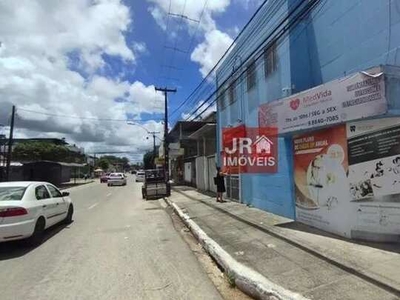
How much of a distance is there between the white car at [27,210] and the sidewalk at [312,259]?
425cm

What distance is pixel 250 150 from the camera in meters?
18.2

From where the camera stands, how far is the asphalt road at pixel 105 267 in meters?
6.74

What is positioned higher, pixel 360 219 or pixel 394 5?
pixel 394 5

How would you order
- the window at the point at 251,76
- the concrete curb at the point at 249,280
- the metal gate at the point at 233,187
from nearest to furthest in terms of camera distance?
the concrete curb at the point at 249,280 → the window at the point at 251,76 → the metal gate at the point at 233,187

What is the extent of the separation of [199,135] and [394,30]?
963 inches

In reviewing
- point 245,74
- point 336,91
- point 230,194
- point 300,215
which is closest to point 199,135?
point 230,194

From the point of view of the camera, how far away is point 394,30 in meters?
8.90

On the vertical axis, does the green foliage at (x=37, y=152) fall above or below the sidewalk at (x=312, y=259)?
above

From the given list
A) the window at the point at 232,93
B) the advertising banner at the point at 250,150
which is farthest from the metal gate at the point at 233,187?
the window at the point at 232,93

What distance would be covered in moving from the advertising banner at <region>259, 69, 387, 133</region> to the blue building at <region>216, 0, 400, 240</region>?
195mm

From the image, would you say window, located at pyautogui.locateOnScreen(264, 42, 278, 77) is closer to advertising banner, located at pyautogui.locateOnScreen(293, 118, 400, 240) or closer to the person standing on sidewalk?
advertising banner, located at pyautogui.locateOnScreen(293, 118, 400, 240)

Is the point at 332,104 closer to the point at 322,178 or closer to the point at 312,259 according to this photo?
the point at 322,178

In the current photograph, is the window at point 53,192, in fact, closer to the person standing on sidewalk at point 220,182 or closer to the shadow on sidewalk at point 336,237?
the shadow on sidewalk at point 336,237

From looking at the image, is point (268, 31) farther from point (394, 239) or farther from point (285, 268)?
point (285, 268)
